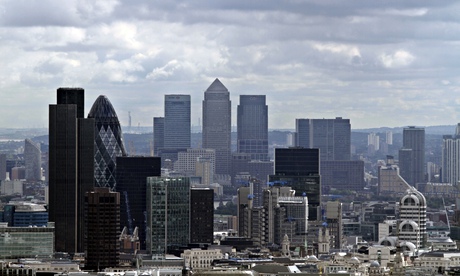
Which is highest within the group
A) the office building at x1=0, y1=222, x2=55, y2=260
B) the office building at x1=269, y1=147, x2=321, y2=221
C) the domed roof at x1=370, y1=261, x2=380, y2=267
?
the office building at x1=269, y1=147, x2=321, y2=221

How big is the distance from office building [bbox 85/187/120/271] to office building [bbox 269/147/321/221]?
140 ft

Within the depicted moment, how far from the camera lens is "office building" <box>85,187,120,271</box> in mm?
127875

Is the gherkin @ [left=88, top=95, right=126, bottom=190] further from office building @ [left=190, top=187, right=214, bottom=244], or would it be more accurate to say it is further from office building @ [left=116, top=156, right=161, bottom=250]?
office building @ [left=190, top=187, right=214, bottom=244]

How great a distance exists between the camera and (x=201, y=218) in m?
157

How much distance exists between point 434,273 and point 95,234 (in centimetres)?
3005

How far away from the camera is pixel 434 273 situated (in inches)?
4331

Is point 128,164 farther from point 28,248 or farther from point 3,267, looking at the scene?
point 3,267

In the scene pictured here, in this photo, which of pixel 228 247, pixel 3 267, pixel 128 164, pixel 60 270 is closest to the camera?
pixel 3 267

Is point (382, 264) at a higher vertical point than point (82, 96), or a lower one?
lower

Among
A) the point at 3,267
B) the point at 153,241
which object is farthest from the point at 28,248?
the point at 3,267

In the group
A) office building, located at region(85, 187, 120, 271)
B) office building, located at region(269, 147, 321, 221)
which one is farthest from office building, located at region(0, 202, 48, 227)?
office building, located at region(269, 147, 321, 221)

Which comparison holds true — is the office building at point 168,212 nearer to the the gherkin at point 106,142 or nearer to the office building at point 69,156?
the office building at point 69,156

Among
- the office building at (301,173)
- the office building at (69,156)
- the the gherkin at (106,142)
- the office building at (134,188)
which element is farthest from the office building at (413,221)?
the the gherkin at (106,142)

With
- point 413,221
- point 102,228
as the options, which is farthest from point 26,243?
point 413,221
